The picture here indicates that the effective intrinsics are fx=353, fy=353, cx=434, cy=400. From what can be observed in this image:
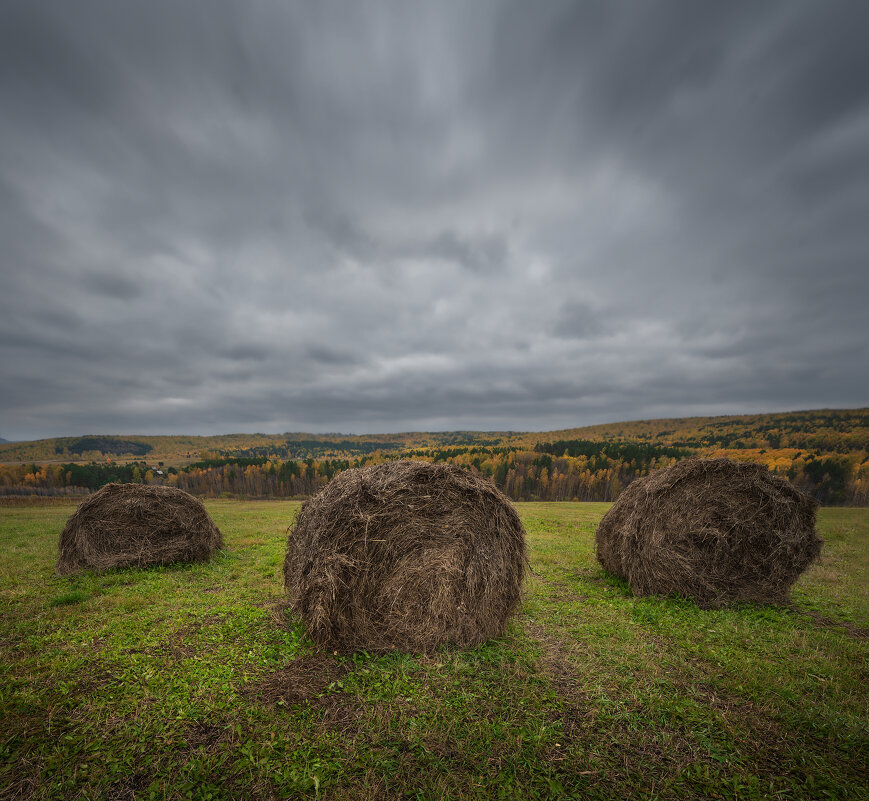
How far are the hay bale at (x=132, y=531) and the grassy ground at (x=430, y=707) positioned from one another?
190cm

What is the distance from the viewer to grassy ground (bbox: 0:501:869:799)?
12.4ft

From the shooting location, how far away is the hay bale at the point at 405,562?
6273 mm

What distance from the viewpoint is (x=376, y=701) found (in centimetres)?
496

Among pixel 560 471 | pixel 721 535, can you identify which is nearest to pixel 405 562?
pixel 721 535

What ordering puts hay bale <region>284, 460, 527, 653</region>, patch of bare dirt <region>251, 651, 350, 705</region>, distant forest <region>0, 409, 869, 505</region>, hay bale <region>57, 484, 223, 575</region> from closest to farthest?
patch of bare dirt <region>251, 651, 350, 705</region>
hay bale <region>284, 460, 527, 653</region>
hay bale <region>57, 484, 223, 575</region>
distant forest <region>0, 409, 869, 505</region>

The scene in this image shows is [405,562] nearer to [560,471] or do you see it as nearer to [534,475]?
[534,475]

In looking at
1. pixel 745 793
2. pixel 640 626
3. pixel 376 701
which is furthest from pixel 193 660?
pixel 640 626

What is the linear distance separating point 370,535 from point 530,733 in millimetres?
3587

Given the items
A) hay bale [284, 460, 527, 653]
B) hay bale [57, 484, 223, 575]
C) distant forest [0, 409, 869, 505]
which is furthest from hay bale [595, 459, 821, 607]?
distant forest [0, 409, 869, 505]

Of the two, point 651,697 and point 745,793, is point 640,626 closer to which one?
point 651,697

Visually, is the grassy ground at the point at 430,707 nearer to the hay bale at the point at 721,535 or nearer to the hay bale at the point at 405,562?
the hay bale at the point at 405,562

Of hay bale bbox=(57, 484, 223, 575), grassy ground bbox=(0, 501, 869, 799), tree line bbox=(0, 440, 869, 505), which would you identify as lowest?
tree line bbox=(0, 440, 869, 505)

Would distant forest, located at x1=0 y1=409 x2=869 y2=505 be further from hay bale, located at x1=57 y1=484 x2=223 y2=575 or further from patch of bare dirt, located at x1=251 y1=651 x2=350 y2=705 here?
patch of bare dirt, located at x1=251 y1=651 x2=350 y2=705

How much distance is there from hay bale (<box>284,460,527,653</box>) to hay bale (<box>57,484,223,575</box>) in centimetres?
594
